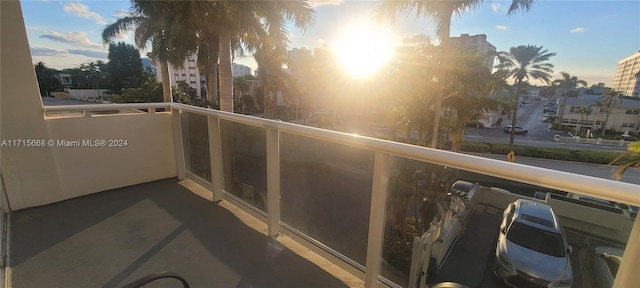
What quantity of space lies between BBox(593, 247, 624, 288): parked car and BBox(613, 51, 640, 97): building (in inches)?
3010

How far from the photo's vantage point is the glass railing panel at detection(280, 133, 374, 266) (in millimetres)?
1926

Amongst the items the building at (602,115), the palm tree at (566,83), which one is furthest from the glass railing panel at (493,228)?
the building at (602,115)

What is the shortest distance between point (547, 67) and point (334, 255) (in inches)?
1255

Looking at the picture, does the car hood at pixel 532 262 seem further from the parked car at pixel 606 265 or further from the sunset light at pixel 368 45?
the sunset light at pixel 368 45

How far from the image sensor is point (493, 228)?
17.7 ft

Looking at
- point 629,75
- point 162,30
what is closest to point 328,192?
point 162,30

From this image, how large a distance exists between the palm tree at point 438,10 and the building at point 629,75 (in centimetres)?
6758

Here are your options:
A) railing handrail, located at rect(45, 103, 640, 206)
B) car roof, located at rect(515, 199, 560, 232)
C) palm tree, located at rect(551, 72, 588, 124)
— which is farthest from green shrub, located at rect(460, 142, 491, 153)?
railing handrail, located at rect(45, 103, 640, 206)

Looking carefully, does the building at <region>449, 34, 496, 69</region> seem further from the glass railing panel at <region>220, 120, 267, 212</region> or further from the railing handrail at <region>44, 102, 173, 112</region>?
the railing handrail at <region>44, 102, 173, 112</region>

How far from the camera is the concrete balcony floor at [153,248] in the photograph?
2020mm

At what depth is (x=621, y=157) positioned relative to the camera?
21.6ft

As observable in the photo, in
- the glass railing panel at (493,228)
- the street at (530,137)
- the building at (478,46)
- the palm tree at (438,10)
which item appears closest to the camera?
the glass railing panel at (493,228)

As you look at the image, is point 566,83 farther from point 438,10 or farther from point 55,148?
point 55,148

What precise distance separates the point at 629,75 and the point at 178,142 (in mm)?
89661
